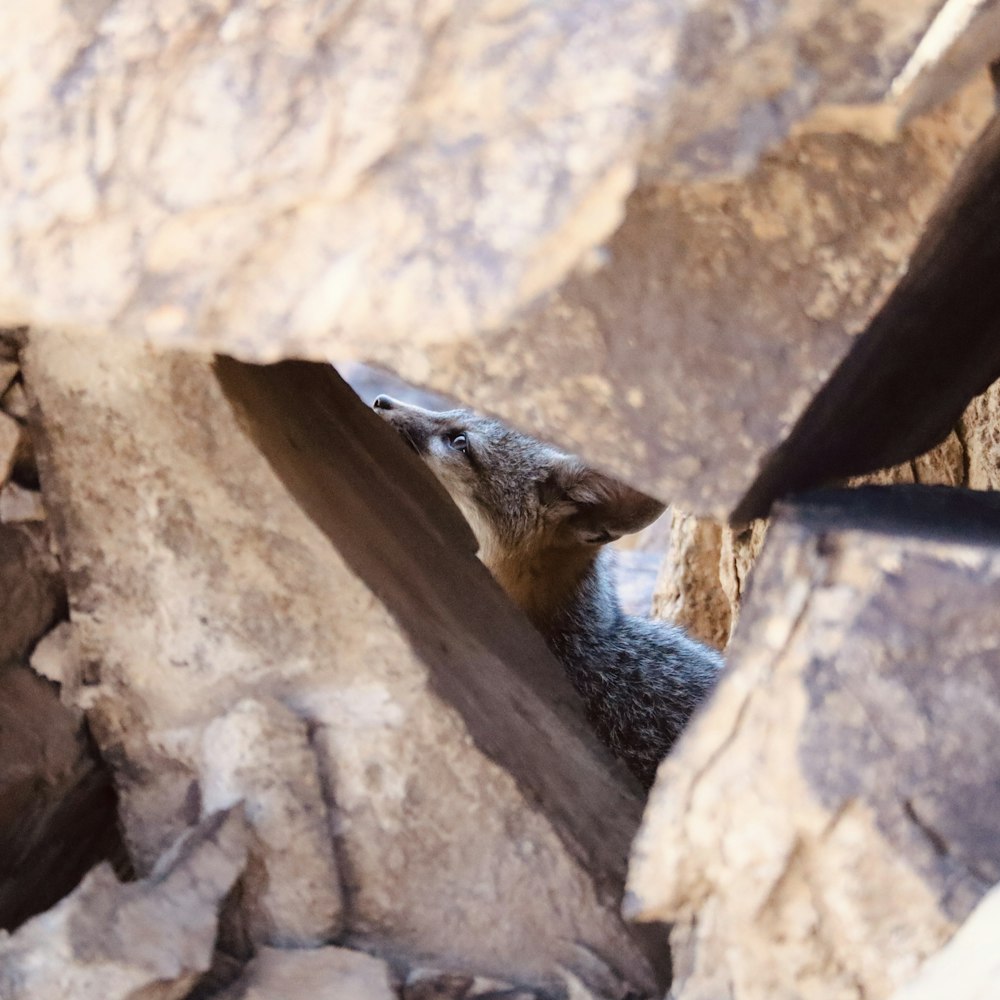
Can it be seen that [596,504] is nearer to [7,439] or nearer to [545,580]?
[545,580]

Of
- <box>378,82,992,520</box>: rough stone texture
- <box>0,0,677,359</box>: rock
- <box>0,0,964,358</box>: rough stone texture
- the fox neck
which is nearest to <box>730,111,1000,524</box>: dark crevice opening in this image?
<box>378,82,992,520</box>: rough stone texture

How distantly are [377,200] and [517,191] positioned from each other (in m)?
0.16

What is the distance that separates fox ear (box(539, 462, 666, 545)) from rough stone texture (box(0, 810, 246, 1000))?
2464mm

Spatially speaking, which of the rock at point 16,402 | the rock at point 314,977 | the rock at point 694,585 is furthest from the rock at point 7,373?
the rock at point 694,585

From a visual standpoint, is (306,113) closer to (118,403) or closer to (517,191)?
(517,191)

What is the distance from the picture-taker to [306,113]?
122cm

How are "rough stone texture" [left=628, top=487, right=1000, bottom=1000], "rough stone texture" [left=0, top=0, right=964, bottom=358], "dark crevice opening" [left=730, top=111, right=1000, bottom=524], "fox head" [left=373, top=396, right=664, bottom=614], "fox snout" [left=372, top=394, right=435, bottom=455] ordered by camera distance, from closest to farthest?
"rough stone texture" [left=0, top=0, right=964, bottom=358] → "rough stone texture" [left=628, top=487, right=1000, bottom=1000] → "dark crevice opening" [left=730, top=111, right=1000, bottom=524] → "fox snout" [left=372, top=394, right=435, bottom=455] → "fox head" [left=373, top=396, right=664, bottom=614]

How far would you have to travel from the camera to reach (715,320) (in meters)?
1.47

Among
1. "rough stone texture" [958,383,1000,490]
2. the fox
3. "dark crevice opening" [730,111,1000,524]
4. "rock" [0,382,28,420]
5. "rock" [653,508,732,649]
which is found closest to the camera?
"dark crevice opening" [730,111,1000,524]

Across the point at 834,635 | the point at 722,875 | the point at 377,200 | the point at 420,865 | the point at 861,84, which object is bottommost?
the point at 420,865

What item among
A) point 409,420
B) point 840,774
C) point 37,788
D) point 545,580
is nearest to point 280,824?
point 37,788

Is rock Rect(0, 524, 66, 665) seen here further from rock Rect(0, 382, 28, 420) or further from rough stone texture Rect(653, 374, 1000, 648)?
rough stone texture Rect(653, 374, 1000, 648)

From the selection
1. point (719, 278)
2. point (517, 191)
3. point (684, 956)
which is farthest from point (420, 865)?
point (517, 191)

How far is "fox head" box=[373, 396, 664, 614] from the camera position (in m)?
4.23
